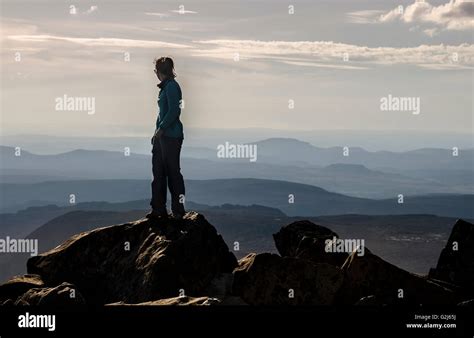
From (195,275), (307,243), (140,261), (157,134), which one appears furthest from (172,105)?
(307,243)

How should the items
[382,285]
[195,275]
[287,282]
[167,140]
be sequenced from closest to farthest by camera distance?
1. [287,282]
2. [382,285]
3. [195,275]
4. [167,140]

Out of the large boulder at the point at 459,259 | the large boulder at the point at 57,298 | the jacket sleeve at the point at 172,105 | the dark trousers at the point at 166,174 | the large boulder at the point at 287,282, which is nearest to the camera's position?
the large boulder at the point at 57,298

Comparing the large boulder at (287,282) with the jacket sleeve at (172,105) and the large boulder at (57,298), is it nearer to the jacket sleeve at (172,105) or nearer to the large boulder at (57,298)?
the large boulder at (57,298)

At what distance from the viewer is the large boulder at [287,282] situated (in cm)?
1570

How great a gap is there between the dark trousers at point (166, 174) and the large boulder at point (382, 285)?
3.98 metres

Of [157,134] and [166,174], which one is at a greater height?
[157,134]

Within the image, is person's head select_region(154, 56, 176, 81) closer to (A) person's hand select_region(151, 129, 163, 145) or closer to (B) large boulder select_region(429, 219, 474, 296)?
(A) person's hand select_region(151, 129, 163, 145)

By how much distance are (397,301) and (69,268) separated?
7329 millimetres

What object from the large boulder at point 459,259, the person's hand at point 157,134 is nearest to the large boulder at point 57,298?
the person's hand at point 157,134

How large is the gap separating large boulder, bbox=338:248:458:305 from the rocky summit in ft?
0.07

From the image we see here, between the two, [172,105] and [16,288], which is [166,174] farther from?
[16,288]

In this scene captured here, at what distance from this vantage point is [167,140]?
55.2 feet

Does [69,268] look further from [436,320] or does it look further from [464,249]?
[464,249]

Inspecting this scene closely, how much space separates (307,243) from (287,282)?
9.68ft
